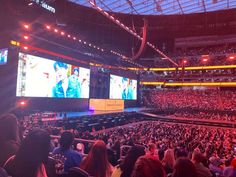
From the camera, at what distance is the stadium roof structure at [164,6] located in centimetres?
2098

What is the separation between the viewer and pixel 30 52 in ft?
48.7

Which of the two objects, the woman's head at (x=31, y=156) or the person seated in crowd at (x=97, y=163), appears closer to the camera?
the woman's head at (x=31, y=156)

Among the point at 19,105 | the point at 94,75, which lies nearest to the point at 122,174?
the point at 19,105

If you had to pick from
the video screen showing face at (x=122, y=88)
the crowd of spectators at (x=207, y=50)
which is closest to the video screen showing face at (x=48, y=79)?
the video screen showing face at (x=122, y=88)

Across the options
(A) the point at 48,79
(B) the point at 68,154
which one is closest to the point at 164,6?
(A) the point at 48,79

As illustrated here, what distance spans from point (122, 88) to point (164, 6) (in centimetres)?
1018

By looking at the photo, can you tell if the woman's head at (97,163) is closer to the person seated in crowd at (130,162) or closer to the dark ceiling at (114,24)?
the person seated in crowd at (130,162)

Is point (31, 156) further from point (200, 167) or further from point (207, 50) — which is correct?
point (207, 50)

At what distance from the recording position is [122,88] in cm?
2727

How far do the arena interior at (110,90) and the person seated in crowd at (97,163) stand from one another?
11mm

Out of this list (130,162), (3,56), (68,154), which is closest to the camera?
(130,162)

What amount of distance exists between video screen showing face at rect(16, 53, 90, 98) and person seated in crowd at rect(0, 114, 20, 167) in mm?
12226

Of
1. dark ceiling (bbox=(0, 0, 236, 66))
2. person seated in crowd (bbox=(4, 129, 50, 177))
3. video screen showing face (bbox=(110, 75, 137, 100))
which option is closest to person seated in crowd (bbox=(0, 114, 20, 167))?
person seated in crowd (bbox=(4, 129, 50, 177))

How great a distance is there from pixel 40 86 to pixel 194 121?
14830 millimetres
